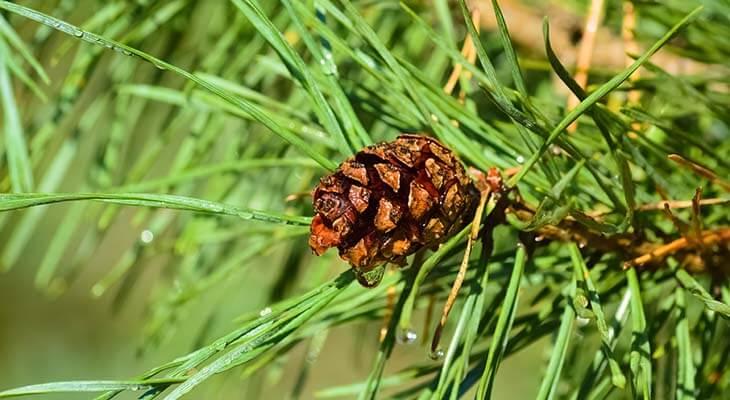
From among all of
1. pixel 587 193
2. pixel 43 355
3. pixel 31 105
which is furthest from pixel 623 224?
pixel 43 355

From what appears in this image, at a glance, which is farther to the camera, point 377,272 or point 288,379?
point 288,379

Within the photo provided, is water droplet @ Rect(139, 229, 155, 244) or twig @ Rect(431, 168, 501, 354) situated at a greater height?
water droplet @ Rect(139, 229, 155, 244)

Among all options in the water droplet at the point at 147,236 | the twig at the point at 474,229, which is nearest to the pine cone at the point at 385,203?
the twig at the point at 474,229

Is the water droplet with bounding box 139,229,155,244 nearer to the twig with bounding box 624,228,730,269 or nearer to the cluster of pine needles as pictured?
the cluster of pine needles

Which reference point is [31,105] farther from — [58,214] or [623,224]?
[58,214]

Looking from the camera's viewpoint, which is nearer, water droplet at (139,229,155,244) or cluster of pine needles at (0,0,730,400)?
cluster of pine needles at (0,0,730,400)

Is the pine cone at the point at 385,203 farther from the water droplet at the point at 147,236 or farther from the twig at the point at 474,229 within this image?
the water droplet at the point at 147,236

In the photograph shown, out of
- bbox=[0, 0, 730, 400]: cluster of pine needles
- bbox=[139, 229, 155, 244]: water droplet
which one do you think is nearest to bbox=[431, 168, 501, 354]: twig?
bbox=[0, 0, 730, 400]: cluster of pine needles
